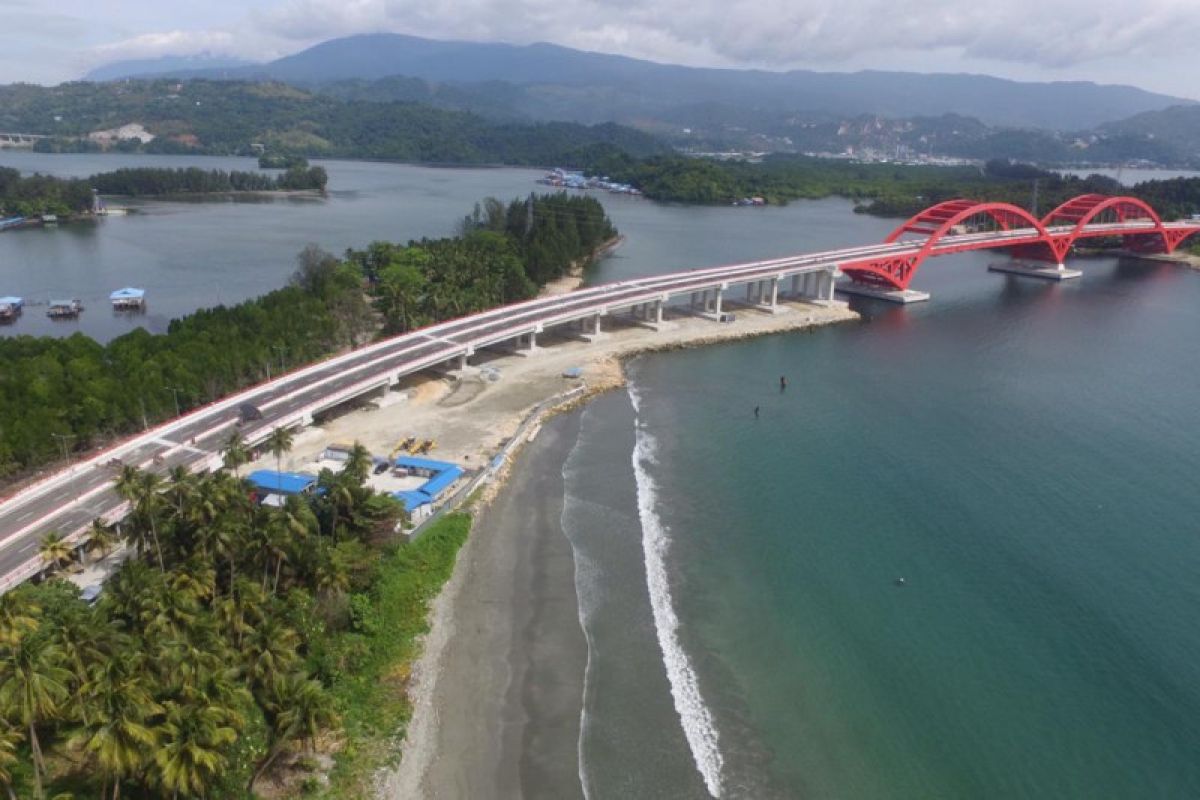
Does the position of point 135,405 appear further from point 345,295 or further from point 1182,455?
point 1182,455

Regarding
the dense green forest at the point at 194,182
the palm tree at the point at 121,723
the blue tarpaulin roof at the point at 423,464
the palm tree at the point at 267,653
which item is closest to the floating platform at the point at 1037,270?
the blue tarpaulin roof at the point at 423,464

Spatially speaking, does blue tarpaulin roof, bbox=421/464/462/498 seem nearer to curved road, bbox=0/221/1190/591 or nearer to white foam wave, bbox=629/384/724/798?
white foam wave, bbox=629/384/724/798

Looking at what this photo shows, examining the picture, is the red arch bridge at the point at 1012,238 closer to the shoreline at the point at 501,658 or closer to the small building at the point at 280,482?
the shoreline at the point at 501,658

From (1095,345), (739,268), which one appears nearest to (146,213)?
(739,268)

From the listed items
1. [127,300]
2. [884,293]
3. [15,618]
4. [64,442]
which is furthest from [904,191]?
[15,618]

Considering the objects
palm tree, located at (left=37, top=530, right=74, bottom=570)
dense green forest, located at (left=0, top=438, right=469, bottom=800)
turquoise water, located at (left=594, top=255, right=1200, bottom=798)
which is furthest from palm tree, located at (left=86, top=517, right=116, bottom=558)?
turquoise water, located at (left=594, top=255, right=1200, bottom=798)

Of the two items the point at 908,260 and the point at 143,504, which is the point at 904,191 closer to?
the point at 908,260
